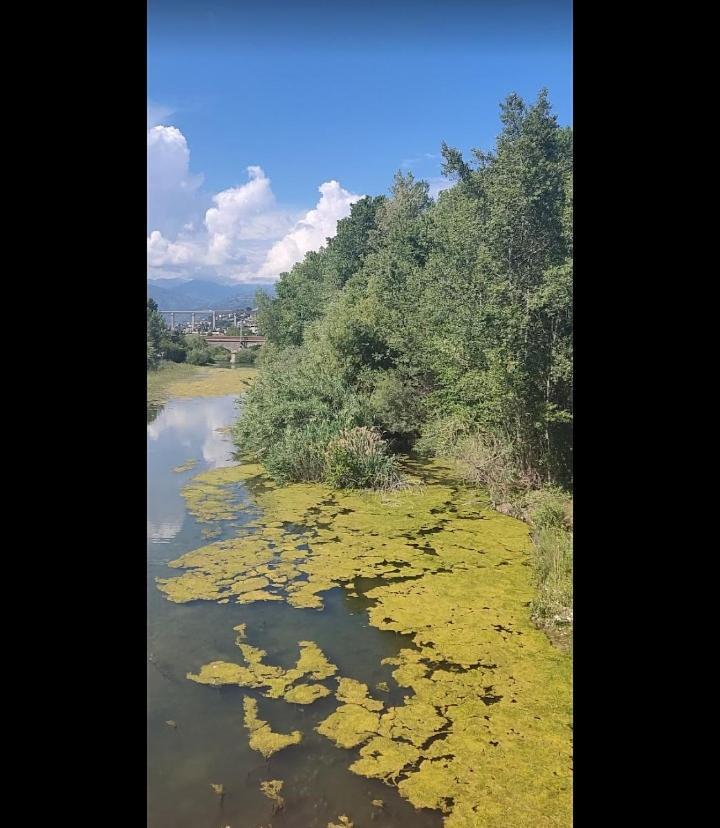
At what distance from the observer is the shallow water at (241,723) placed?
3.40 meters

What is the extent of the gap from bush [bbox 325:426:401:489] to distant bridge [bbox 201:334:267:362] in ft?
58.7

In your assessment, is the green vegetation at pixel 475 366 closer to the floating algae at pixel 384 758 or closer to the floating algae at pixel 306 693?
the floating algae at pixel 306 693

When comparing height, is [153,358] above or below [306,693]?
above

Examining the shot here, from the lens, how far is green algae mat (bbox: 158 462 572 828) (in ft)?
11.5

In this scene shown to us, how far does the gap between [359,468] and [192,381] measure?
49.5 feet

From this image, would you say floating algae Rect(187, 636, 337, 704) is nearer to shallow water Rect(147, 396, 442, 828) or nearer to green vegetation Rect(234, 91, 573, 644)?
shallow water Rect(147, 396, 442, 828)

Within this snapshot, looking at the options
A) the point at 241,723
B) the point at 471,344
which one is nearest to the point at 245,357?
the point at 471,344

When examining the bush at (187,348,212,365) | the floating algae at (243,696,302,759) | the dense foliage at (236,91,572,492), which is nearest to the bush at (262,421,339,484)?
the dense foliage at (236,91,572,492)

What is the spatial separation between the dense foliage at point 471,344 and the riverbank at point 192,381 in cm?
684

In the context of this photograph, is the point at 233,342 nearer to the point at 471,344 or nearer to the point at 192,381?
the point at 192,381

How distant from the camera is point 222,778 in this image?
3.68 metres

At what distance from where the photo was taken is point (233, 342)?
2777 centimetres
